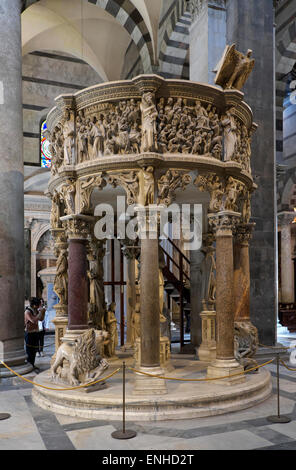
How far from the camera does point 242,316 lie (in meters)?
7.87

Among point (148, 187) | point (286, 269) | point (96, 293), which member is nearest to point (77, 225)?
point (148, 187)

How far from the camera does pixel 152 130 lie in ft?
19.9

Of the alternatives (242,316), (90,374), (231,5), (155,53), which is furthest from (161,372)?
(155,53)

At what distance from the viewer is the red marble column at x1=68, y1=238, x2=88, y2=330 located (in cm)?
679

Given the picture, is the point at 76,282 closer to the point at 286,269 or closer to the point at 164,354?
the point at 164,354

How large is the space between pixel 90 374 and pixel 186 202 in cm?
398

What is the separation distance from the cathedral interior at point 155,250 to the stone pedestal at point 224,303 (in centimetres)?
2

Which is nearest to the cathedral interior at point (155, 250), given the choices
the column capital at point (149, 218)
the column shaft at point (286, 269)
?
the column capital at point (149, 218)

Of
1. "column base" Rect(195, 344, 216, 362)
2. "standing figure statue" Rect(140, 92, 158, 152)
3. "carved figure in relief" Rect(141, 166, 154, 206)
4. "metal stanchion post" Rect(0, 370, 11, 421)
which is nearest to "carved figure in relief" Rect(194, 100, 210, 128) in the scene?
"standing figure statue" Rect(140, 92, 158, 152)

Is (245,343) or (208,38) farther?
(208,38)

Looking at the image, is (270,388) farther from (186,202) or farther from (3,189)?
(3,189)

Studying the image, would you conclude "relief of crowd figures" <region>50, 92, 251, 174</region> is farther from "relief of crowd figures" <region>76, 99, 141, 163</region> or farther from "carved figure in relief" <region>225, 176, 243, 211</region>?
"carved figure in relief" <region>225, 176, 243, 211</region>

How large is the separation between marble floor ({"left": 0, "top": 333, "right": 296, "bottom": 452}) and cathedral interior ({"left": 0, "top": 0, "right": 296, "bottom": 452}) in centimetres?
3

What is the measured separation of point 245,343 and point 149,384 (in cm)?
235
